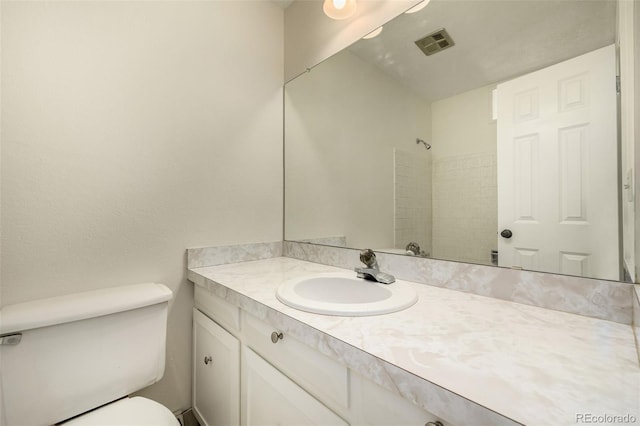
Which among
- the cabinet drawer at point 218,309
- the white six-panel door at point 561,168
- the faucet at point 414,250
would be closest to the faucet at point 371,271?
the faucet at point 414,250

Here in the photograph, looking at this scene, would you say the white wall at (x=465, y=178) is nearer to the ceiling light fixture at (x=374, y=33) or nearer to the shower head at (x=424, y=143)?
the shower head at (x=424, y=143)

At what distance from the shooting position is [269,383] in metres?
0.83

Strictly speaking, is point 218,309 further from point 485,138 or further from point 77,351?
point 485,138

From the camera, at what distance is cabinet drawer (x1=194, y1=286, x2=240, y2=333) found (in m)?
1.01

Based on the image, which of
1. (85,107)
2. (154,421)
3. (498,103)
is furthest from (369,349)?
(85,107)

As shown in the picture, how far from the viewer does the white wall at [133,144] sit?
971 millimetres

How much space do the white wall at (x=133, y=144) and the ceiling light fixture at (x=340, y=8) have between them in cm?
49

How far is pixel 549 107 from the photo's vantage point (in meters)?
0.81

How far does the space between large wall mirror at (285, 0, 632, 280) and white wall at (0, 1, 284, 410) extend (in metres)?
0.51

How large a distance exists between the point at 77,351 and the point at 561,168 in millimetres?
1611

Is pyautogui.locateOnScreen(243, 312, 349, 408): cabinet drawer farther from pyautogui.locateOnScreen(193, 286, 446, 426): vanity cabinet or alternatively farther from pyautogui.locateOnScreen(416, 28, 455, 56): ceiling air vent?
pyautogui.locateOnScreen(416, 28, 455, 56): ceiling air vent

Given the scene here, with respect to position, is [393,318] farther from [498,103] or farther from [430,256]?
[498,103]

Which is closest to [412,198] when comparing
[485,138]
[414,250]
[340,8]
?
[414,250]

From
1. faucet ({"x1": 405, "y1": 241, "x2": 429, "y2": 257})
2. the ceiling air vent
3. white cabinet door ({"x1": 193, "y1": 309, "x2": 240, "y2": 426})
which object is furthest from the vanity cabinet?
the ceiling air vent
